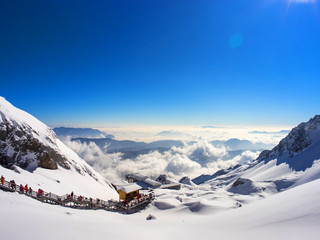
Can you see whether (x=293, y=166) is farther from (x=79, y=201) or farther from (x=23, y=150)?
(x=23, y=150)

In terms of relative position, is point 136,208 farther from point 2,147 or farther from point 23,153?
point 2,147

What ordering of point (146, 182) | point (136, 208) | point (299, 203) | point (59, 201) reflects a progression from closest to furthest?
1. point (299, 203)
2. point (59, 201)
3. point (136, 208)
4. point (146, 182)

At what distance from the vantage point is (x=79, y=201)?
2505cm

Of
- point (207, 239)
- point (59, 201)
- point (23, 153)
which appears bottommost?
point (59, 201)

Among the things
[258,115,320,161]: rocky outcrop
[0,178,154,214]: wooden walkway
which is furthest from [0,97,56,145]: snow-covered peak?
[258,115,320,161]: rocky outcrop

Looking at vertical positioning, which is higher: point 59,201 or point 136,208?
point 59,201

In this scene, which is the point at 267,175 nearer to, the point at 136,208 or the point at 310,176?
the point at 310,176

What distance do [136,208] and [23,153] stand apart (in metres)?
30.8

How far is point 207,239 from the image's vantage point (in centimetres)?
1146

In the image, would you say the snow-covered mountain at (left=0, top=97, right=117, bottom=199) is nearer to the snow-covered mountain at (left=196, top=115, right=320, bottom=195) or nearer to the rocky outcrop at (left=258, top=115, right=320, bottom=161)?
the snow-covered mountain at (left=196, top=115, right=320, bottom=195)

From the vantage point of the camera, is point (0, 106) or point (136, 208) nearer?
point (136, 208)

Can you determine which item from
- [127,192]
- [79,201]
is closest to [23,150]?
[79,201]

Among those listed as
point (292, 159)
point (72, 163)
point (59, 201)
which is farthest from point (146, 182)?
point (292, 159)

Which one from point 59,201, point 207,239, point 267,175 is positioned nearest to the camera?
point 207,239
